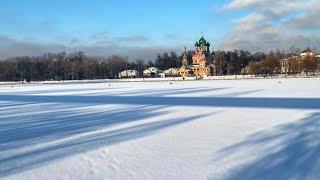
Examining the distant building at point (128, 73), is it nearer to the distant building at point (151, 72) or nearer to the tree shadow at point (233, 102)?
the distant building at point (151, 72)

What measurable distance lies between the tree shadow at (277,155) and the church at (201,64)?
109998 mm

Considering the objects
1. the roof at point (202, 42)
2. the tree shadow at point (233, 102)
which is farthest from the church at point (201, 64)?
the tree shadow at point (233, 102)

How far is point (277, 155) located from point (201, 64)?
11557 centimetres

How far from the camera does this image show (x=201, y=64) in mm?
123500

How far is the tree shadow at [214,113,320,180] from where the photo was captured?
7114 mm

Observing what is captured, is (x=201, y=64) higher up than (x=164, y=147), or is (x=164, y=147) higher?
(x=201, y=64)

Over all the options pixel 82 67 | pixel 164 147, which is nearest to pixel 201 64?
pixel 82 67

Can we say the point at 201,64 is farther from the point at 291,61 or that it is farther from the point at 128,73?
the point at 128,73

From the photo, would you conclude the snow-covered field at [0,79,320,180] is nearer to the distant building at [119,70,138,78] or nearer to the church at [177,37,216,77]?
the church at [177,37,216,77]

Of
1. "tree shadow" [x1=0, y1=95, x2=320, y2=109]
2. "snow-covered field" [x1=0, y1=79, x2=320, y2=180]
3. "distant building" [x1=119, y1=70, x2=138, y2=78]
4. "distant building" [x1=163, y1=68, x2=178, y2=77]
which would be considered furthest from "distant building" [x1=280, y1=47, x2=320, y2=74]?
"snow-covered field" [x1=0, y1=79, x2=320, y2=180]

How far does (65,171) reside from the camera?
768 cm

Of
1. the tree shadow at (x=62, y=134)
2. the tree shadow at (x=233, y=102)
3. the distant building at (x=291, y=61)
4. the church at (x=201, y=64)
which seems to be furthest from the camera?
the church at (x=201, y=64)

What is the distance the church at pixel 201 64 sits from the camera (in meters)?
122

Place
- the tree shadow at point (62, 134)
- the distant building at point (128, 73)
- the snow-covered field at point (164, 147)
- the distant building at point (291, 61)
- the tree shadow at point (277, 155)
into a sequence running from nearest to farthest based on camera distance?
the tree shadow at point (277, 155), the snow-covered field at point (164, 147), the tree shadow at point (62, 134), the distant building at point (291, 61), the distant building at point (128, 73)
